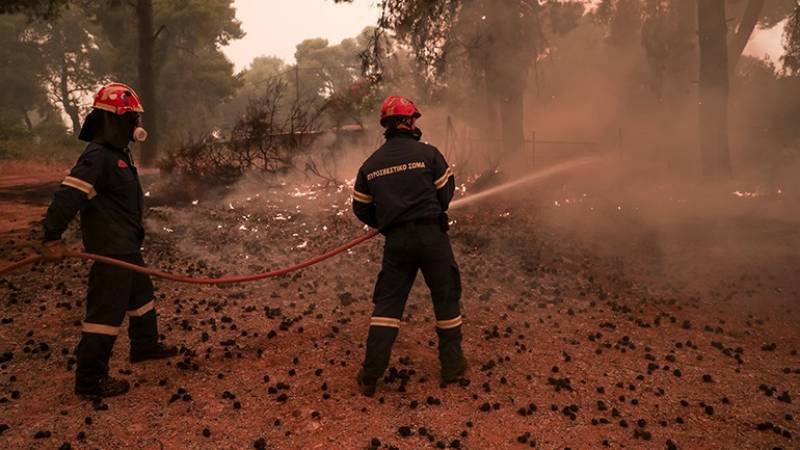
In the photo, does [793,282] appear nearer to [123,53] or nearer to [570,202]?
[570,202]

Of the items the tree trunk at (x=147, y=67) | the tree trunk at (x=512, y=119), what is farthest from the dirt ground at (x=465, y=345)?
the tree trunk at (x=147, y=67)

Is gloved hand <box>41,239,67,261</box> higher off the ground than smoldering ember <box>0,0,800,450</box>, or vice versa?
gloved hand <box>41,239,67,261</box>

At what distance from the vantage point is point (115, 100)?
4508mm

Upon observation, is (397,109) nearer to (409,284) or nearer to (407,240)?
(407,240)

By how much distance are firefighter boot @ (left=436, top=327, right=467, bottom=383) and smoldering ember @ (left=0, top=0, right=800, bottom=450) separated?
0.06ft

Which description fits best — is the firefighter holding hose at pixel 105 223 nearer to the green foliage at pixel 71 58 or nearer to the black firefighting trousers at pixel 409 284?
the black firefighting trousers at pixel 409 284

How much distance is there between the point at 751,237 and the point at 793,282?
218cm

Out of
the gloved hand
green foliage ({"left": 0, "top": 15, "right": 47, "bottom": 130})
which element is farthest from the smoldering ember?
green foliage ({"left": 0, "top": 15, "right": 47, "bottom": 130})

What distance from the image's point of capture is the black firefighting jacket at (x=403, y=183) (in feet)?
14.9

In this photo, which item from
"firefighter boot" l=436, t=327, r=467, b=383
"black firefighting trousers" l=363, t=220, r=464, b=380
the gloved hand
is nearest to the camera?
the gloved hand

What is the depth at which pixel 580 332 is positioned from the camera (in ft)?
19.5

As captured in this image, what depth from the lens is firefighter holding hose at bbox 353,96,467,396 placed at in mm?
4488

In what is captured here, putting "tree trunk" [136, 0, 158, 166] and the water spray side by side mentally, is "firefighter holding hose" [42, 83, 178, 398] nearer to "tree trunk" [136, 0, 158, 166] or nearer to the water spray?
the water spray

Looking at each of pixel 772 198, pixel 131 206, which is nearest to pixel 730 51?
pixel 772 198
